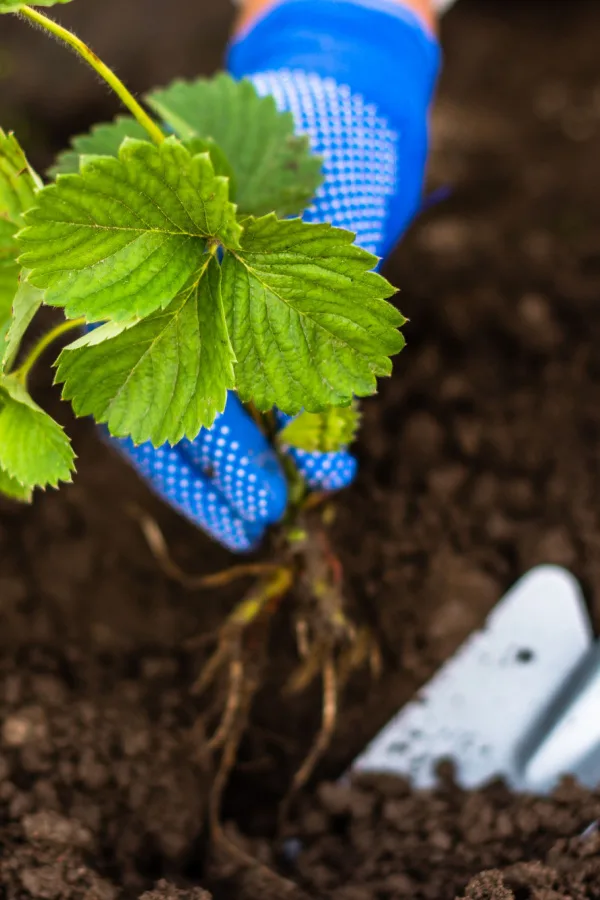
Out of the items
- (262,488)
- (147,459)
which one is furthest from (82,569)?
(262,488)

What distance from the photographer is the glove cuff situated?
1630 millimetres

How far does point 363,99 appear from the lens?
1.59 meters

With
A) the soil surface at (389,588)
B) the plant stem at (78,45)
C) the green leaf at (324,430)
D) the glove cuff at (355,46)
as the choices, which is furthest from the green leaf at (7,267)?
the glove cuff at (355,46)

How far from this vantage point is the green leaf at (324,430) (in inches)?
43.9

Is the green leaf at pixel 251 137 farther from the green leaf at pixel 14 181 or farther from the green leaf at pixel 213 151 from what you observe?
the green leaf at pixel 14 181

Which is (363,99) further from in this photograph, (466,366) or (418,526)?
(418,526)

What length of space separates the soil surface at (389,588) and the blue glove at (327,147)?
0.36 meters

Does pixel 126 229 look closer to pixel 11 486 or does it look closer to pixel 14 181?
pixel 14 181

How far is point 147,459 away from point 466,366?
37.2 inches

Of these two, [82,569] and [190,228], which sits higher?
[190,228]

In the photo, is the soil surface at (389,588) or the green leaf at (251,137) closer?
the green leaf at (251,137)

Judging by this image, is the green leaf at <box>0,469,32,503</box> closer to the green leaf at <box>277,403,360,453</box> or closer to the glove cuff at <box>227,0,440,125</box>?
the green leaf at <box>277,403,360,453</box>

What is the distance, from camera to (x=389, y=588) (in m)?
1.68

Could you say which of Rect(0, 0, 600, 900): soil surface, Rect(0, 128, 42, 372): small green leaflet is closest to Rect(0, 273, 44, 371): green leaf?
Rect(0, 128, 42, 372): small green leaflet
